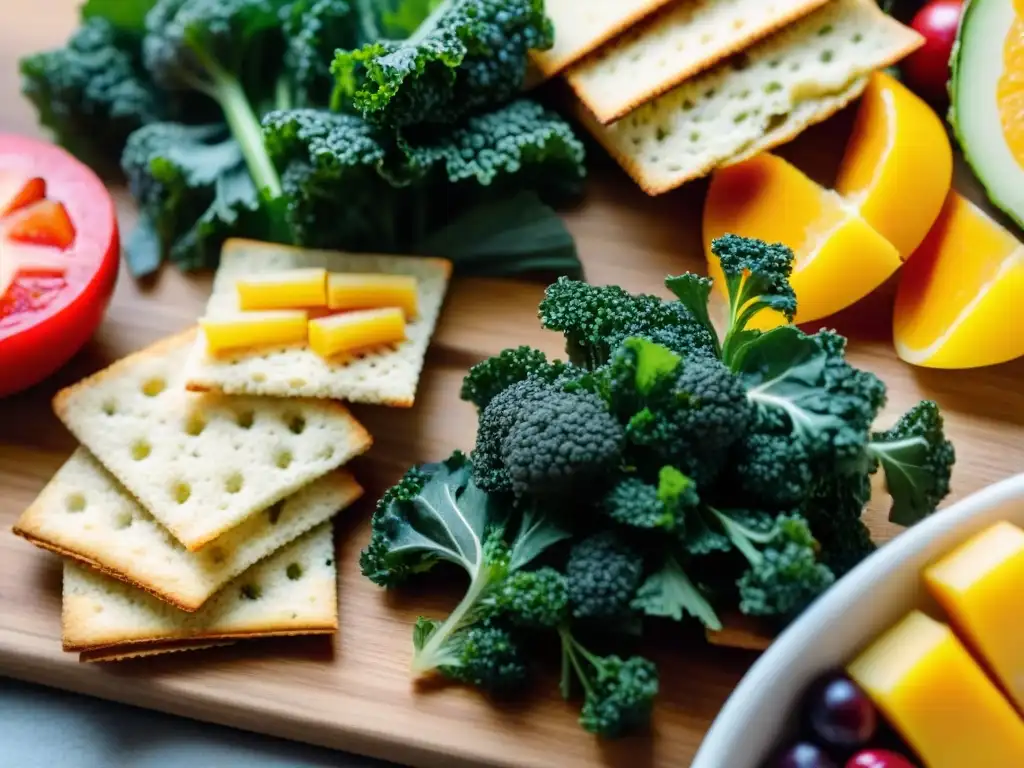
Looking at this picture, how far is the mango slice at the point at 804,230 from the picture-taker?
1.54m

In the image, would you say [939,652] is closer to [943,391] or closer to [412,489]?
[943,391]

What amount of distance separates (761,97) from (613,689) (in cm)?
96

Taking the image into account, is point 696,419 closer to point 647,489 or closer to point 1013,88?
point 647,489

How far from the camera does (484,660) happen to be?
1.30 meters

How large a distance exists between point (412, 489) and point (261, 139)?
0.71 meters

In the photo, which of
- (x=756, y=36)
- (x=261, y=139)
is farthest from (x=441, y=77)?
(x=756, y=36)

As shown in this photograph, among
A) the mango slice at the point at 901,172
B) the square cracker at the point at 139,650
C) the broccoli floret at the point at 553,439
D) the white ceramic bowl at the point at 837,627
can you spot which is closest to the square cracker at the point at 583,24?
the mango slice at the point at 901,172

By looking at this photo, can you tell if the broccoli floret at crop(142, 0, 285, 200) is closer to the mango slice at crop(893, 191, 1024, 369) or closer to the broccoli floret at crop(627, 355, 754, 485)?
the broccoli floret at crop(627, 355, 754, 485)

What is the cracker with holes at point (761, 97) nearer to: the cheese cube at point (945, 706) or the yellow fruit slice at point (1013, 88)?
the yellow fruit slice at point (1013, 88)

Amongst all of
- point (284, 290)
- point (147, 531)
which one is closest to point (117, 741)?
point (147, 531)

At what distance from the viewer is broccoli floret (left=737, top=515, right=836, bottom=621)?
45.9 inches

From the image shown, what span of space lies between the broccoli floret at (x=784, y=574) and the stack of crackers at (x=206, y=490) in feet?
1.82

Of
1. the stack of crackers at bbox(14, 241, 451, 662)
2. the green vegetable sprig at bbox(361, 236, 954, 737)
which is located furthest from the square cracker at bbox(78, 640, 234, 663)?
the green vegetable sprig at bbox(361, 236, 954, 737)

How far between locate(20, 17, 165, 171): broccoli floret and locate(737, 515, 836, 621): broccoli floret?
1.28 metres
